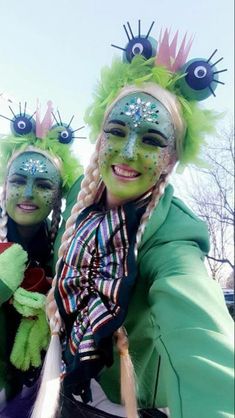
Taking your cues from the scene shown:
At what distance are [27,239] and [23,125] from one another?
453 mm

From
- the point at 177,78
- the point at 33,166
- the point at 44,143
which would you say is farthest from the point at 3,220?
the point at 177,78

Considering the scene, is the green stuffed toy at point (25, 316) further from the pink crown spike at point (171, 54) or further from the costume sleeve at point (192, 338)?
the pink crown spike at point (171, 54)

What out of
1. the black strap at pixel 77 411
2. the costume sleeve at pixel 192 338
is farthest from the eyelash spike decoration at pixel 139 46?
the black strap at pixel 77 411

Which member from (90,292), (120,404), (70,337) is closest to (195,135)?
(90,292)

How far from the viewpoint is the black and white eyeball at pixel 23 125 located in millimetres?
1777

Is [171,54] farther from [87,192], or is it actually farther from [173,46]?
[87,192]

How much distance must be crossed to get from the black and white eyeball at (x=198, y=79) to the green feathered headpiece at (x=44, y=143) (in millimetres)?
590

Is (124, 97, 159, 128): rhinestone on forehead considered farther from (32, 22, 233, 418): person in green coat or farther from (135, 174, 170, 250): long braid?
(135, 174, 170, 250): long braid

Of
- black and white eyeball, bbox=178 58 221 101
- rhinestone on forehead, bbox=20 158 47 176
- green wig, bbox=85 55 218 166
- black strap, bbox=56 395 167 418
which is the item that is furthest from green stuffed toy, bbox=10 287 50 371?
black and white eyeball, bbox=178 58 221 101

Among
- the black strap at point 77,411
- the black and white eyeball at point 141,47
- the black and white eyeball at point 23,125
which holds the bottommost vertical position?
the black strap at point 77,411

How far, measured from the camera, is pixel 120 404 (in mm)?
1377

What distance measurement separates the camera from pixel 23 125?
179 centimetres

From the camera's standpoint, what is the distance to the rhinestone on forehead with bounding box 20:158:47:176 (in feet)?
5.29

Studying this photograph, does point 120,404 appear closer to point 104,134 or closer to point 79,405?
point 79,405
